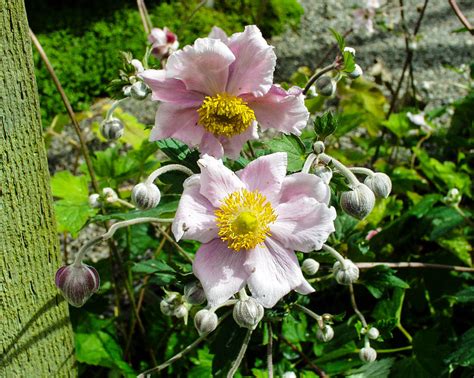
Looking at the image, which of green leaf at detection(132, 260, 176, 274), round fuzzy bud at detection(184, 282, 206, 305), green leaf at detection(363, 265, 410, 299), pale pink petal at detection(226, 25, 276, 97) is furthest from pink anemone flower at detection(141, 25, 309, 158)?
green leaf at detection(363, 265, 410, 299)

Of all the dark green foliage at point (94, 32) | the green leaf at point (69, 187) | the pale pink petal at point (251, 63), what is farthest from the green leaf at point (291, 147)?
the dark green foliage at point (94, 32)

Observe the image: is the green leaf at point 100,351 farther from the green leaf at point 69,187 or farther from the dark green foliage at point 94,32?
the dark green foliage at point 94,32

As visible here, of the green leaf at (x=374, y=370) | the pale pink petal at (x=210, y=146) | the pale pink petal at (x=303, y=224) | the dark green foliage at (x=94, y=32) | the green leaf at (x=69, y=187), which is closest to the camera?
the pale pink petal at (x=303, y=224)

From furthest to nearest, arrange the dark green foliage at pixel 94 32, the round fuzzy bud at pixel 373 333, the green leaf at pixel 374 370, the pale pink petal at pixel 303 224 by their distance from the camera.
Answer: the dark green foliage at pixel 94 32
the green leaf at pixel 374 370
the round fuzzy bud at pixel 373 333
the pale pink petal at pixel 303 224

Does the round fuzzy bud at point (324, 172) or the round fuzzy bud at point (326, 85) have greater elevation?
the round fuzzy bud at point (326, 85)

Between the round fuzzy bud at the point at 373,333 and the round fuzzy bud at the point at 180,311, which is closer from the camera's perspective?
the round fuzzy bud at the point at 180,311

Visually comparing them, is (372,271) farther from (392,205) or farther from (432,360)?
(392,205)

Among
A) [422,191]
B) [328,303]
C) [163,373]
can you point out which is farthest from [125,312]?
[422,191]

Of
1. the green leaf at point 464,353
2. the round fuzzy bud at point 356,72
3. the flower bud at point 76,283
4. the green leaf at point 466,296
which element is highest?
the round fuzzy bud at point 356,72
